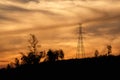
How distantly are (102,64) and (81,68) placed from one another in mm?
1115

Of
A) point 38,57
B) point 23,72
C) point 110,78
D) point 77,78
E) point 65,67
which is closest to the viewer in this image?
point 110,78

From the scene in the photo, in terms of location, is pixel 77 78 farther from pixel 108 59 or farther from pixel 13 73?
pixel 13 73

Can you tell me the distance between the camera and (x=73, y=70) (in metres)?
17.5

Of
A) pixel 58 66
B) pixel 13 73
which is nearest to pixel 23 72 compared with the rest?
pixel 13 73

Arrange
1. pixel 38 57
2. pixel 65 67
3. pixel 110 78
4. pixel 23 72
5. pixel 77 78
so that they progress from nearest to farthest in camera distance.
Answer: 1. pixel 110 78
2. pixel 77 78
3. pixel 65 67
4. pixel 23 72
5. pixel 38 57

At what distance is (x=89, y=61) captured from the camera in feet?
58.7

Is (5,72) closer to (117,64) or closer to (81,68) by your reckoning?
(81,68)

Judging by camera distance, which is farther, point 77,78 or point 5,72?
point 5,72

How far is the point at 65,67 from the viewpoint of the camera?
1808 cm

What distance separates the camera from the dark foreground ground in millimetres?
16359

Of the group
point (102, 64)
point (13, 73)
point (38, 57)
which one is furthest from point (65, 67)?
point (38, 57)

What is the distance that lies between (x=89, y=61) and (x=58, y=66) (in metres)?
1.69

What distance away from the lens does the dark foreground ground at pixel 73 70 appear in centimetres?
1636

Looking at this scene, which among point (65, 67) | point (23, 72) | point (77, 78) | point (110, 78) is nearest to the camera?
point (110, 78)
